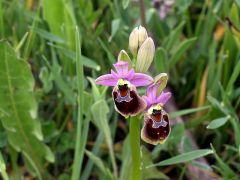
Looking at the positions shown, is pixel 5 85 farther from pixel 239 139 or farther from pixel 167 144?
pixel 239 139

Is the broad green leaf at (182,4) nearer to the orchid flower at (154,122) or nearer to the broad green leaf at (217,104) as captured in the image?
the broad green leaf at (217,104)

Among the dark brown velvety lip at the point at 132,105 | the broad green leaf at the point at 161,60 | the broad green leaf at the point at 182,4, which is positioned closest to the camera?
the dark brown velvety lip at the point at 132,105

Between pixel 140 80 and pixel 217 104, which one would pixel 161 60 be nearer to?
pixel 217 104

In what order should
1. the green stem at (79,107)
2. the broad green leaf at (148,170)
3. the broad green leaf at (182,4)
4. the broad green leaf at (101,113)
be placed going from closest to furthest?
the green stem at (79,107)
the broad green leaf at (101,113)
the broad green leaf at (148,170)
the broad green leaf at (182,4)

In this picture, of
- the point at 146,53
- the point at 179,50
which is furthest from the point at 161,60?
the point at 146,53

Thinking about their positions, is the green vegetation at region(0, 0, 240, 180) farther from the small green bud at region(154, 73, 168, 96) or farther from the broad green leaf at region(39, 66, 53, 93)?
the small green bud at region(154, 73, 168, 96)

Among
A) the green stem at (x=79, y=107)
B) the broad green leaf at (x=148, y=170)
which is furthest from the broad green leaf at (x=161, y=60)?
the green stem at (x=79, y=107)
